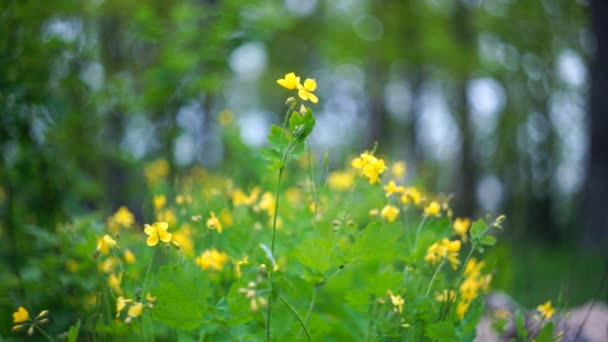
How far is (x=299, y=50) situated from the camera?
12445mm

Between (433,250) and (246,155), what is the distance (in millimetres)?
1973

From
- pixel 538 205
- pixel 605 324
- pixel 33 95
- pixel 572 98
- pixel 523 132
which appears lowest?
pixel 538 205

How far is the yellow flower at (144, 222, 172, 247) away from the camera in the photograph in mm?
1412

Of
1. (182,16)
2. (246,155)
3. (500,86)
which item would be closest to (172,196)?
(246,155)

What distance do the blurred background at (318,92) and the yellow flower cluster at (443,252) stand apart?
0.94 m

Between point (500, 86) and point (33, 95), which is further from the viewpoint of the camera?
point (500, 86)

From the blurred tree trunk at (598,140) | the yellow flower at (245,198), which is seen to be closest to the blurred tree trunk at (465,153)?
the blurred tree trunk at (598,140)

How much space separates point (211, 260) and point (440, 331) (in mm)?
818

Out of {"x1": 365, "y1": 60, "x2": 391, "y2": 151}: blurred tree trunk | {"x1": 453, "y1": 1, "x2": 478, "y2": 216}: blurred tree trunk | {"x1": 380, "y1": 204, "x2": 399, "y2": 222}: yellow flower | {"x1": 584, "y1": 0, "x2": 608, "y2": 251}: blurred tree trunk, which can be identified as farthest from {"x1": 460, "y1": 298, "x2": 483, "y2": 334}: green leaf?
{"x1": 365, "y1": 60, "x2": 391, "y2": 151}: blurred tree trunk

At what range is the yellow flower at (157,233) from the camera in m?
1.41

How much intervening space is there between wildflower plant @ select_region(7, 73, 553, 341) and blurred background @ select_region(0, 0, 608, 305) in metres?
0.96

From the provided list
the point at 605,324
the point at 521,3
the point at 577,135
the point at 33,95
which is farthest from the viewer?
the point at 577,135

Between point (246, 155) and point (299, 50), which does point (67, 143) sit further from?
point (299, 50)

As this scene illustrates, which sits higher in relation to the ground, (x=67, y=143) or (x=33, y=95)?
(x=33, y=95)
